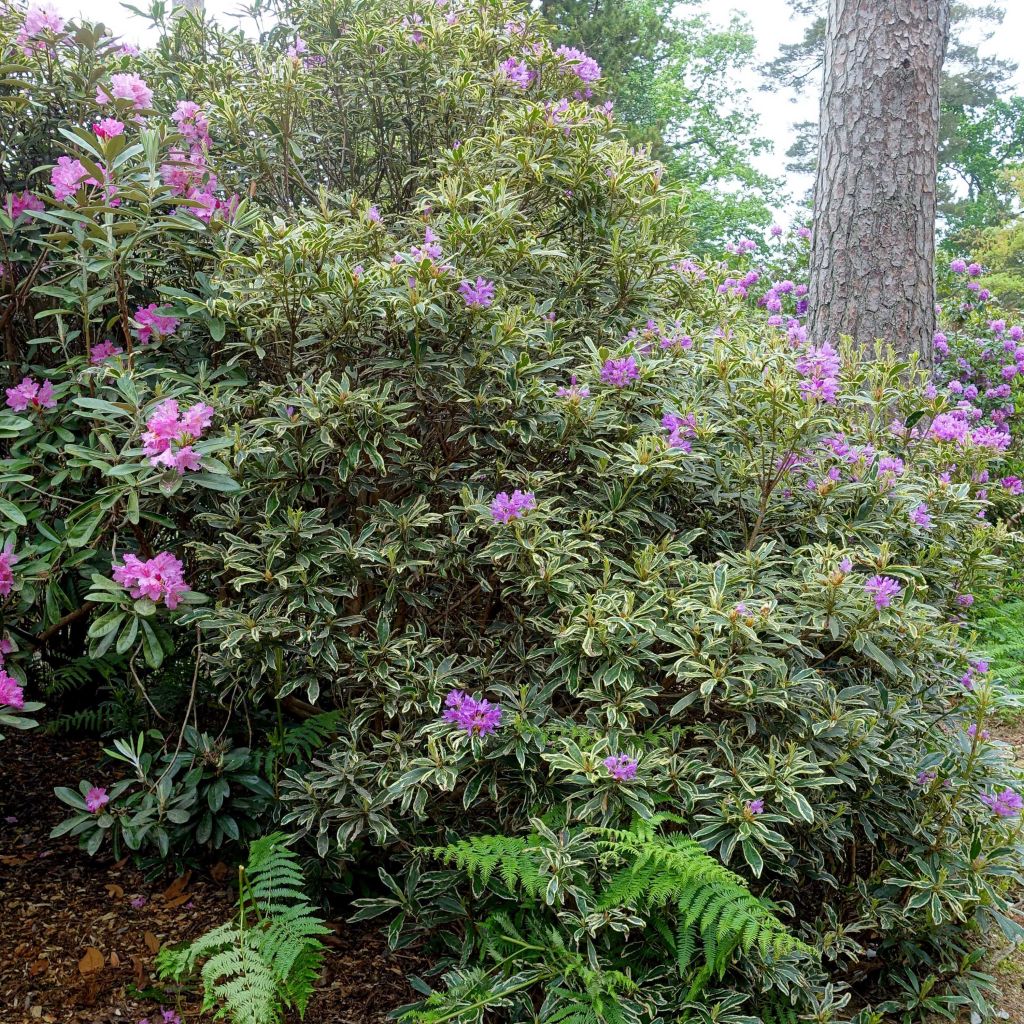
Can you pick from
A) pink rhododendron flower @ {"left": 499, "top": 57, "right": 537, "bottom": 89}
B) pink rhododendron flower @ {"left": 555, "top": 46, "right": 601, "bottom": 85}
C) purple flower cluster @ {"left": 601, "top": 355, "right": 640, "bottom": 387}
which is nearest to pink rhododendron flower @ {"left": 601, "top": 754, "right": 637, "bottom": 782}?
purple flower cluster @ {"left": 601, "top": 355, "right": 640, "bottom": 387}

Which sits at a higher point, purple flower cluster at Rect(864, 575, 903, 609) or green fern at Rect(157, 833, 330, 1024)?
purple flower cluster at Rect(864, 575, 903, 609)

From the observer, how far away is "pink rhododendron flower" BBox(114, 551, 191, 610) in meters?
2.01

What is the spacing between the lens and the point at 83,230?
2.25 m

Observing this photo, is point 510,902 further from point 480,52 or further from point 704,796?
point 480,52

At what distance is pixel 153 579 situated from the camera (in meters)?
2.02

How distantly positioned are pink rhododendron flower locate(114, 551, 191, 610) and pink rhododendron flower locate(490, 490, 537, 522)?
720 mm

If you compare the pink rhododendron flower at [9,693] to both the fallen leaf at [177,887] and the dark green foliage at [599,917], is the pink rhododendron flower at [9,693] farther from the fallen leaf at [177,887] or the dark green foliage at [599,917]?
the dark green foliage at [599,917]

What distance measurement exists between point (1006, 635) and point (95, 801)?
4020mm

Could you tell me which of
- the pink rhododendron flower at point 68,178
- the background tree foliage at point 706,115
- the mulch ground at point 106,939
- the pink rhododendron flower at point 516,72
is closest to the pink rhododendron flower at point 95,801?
the mulch ground at point 106,939

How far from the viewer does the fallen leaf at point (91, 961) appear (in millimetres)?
2195

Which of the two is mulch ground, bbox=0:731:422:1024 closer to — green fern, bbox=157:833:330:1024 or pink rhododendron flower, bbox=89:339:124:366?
green fern, bbox=157:833:330:1024

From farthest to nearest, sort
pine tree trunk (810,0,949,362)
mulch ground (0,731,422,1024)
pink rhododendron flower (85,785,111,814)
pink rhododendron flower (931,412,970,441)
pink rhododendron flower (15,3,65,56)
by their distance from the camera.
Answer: pine tree trunk (810,0,949,362) → pink rhododendron flower (931,412,970,441) → pink rhododendron flower (15,3,65,56) → pink rhododendron flower (85,785,111,814) → mulch ground (0,731,422,1024)

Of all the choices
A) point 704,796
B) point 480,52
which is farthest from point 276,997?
point 480,52

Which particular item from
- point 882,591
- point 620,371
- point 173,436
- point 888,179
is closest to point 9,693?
point 173,436
